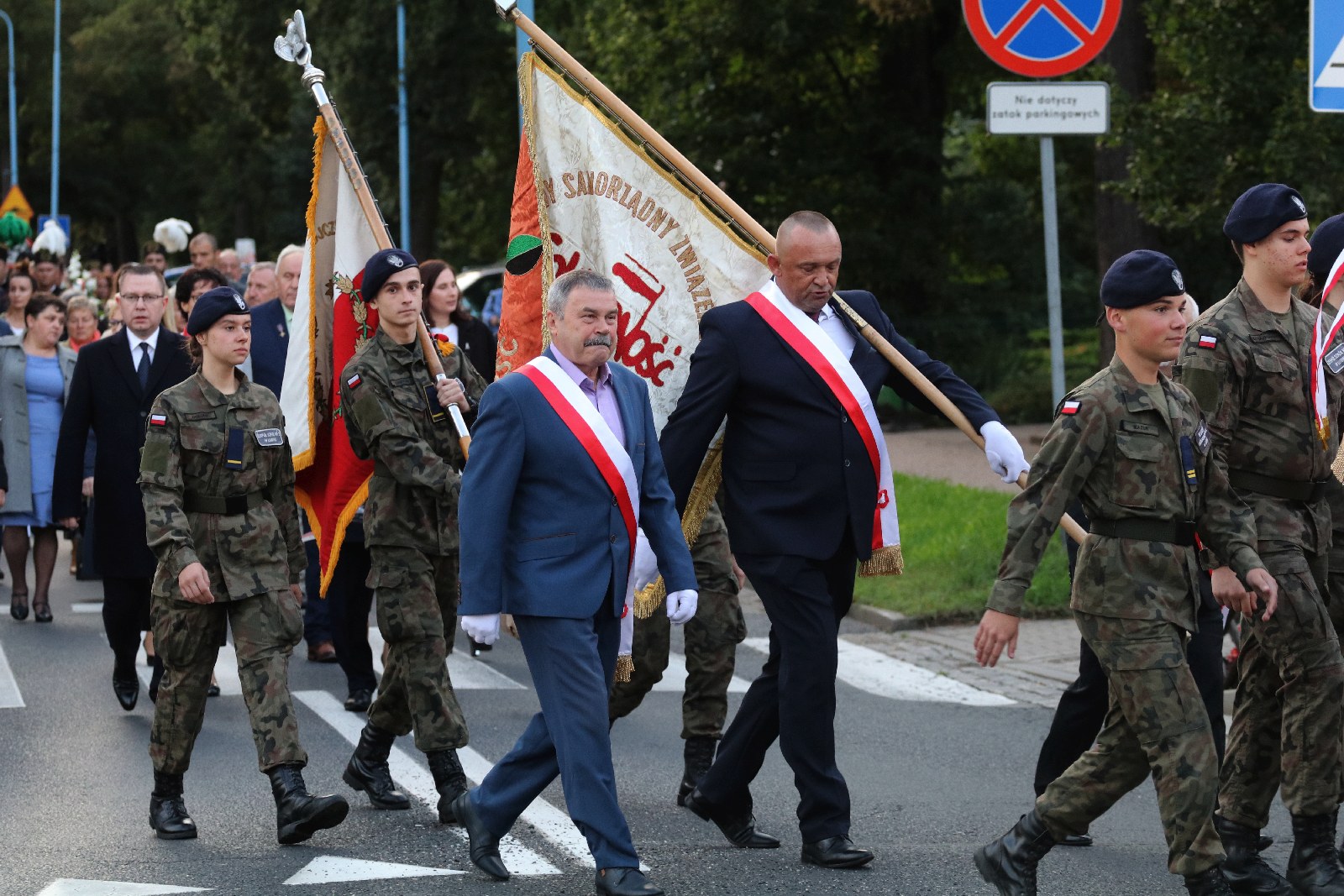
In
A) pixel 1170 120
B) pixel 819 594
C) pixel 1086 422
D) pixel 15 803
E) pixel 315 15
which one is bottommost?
pixel 15 803

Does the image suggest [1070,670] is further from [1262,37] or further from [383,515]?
[1262,37]

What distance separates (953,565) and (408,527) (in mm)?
6026

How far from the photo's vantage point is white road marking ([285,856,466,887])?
6.23 meters

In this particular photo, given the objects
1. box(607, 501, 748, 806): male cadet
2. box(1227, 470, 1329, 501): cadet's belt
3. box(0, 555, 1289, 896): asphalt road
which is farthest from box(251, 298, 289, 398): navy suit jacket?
box(1227, 470, 1329, 501): cadet's belt

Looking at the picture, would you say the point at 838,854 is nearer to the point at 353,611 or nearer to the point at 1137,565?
the point at 1137,565

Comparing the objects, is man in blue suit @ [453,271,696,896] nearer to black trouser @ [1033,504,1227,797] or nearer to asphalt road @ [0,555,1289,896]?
asphalt road @ [0,555,1289,896]

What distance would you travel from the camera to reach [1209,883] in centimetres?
545

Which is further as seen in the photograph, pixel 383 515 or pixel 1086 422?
pixel 383 515

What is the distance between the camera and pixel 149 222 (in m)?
69.8

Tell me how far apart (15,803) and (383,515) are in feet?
5.67

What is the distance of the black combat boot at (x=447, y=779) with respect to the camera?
7000 millimetres

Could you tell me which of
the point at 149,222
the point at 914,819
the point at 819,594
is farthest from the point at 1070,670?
the point at 149,222

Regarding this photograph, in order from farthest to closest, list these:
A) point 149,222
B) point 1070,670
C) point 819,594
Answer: point 149,222 < point 1070,670 < point 819,594

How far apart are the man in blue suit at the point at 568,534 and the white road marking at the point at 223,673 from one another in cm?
398
